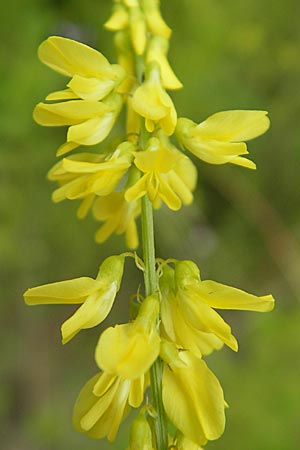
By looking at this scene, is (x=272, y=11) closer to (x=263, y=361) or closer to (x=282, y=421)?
(x=263, y=361)

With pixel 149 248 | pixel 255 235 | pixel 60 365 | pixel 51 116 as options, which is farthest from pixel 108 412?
pixel 60 365

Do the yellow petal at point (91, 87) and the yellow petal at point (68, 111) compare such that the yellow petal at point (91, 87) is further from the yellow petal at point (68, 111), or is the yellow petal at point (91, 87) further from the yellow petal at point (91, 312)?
the yellow petal at point (91, 312)

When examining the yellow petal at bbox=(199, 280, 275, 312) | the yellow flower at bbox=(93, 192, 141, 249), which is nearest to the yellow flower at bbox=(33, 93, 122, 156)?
the yellow flower at bbox=(93, 192, 141, 249)

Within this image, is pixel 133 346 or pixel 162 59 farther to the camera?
pixel 162 59

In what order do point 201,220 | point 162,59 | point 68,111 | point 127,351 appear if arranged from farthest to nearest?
point 201,220
point 162,59
point 68,111
point 127,351

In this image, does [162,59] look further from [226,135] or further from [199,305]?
[199,305]

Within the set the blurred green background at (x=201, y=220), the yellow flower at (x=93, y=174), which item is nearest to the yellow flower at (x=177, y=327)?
the yellow flower at (x=93, y=174)

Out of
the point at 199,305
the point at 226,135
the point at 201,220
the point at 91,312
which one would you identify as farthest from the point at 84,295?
the point at 201,220
